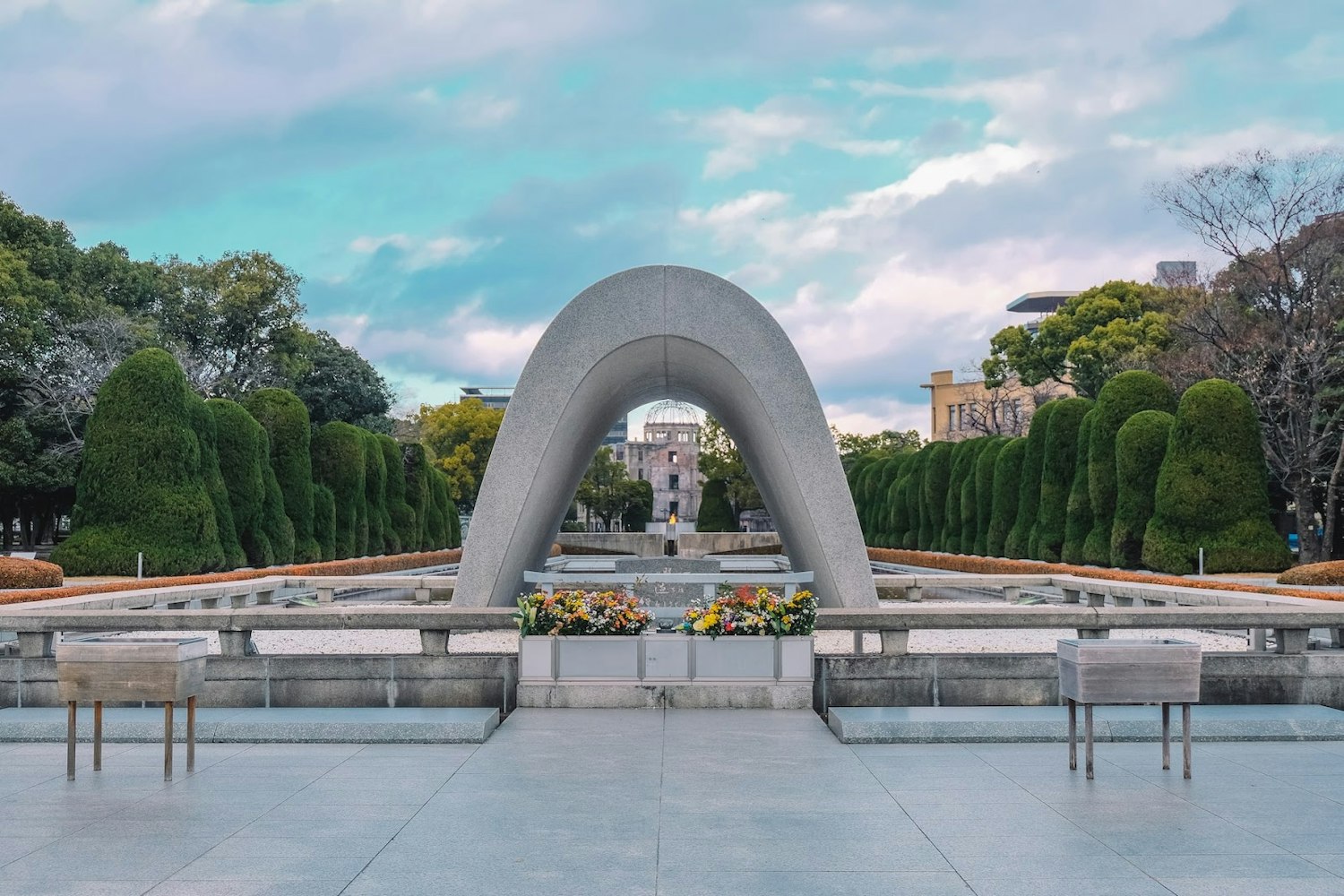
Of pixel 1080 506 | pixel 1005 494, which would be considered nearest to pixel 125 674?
pixel 1080 506

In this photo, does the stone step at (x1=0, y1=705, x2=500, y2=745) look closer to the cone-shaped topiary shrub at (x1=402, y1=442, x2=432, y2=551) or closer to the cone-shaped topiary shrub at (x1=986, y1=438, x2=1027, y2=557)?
the cone-shaped topiary shrub at (x1=986, y1=438, x2=1027, y2=557)

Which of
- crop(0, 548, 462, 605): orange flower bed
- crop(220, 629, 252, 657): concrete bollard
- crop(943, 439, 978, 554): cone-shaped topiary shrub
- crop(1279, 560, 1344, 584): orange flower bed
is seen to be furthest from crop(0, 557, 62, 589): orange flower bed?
crop(943, 439, 978, 554): cone-shaped topiary shrub

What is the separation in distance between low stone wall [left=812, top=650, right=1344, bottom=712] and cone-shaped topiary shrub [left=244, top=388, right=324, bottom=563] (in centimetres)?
2315

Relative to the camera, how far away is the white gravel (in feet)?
46.5

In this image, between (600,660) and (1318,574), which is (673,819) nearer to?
(600,660)

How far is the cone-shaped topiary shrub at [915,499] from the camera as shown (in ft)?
135

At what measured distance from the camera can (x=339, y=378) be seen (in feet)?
166

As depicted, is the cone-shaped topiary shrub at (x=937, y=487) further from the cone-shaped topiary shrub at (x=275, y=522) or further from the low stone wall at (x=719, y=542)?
the cone-shaped topiary shrub at (x=275, y=522)

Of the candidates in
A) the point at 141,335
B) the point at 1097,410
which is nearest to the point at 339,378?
the point at 141,335

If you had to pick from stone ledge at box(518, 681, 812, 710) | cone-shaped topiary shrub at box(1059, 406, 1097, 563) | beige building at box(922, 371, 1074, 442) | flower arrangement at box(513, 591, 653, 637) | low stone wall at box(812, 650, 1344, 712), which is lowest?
stone ledge at box(518, 681, 812, 710)

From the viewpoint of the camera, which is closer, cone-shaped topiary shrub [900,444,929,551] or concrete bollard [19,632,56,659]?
concrete bollard [19,632,56,659]

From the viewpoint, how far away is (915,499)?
42156 mm

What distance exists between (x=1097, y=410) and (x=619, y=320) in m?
18.0

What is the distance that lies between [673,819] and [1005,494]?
2851 cm
